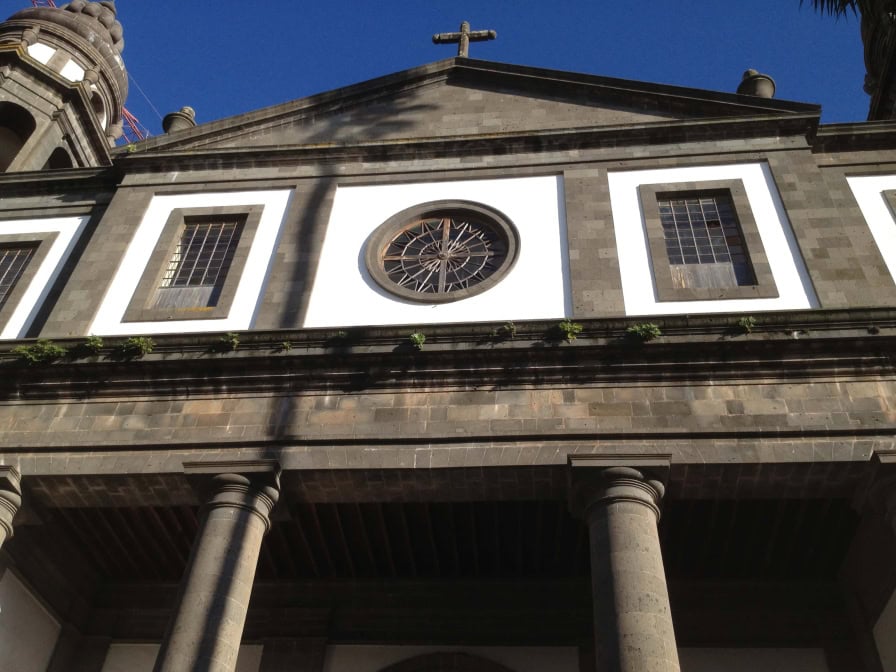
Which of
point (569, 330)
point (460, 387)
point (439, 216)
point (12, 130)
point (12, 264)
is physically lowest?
point (460, 387)

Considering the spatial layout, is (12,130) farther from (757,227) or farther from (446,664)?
(757,227)

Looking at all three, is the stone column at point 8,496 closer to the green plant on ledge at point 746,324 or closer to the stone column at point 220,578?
the stone column at point 220,578

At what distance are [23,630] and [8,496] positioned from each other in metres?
2.80

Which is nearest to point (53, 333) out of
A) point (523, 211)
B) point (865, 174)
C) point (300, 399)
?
point (300, 399)

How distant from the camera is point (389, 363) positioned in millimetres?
11664

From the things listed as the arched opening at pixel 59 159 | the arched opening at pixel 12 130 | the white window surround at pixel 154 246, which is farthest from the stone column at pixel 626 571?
the arched opening at pixel 12 130

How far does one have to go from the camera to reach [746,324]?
11141 millimetres

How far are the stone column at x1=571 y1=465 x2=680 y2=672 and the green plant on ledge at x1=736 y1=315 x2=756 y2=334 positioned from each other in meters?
2.43

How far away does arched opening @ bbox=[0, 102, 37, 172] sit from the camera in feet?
72.0

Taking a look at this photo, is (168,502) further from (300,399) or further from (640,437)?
(640,437)

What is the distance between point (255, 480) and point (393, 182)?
634cm

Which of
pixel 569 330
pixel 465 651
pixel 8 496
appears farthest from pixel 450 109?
pixel 8 496

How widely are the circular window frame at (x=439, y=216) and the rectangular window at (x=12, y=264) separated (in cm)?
618

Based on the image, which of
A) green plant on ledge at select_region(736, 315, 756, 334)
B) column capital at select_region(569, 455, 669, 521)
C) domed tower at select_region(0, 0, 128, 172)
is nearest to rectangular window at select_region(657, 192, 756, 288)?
green plant on ledge at select_region(736, 315, 756, 334)
